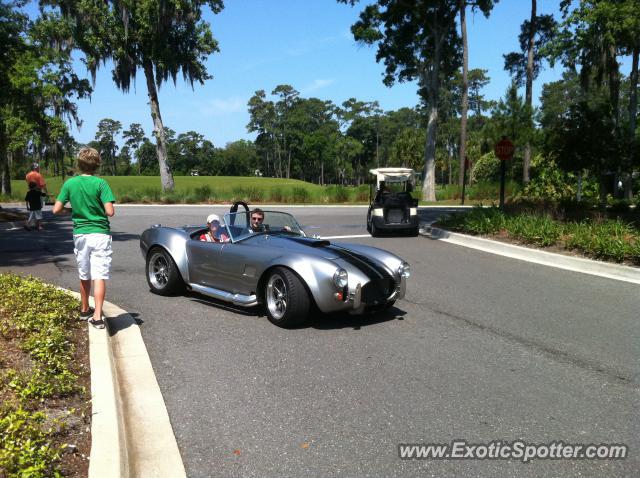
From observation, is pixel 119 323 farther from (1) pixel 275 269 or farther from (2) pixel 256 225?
(2) pixel 256 225

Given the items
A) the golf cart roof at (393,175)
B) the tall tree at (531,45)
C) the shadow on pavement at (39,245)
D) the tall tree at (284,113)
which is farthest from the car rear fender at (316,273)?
the tall tree at (284,113)

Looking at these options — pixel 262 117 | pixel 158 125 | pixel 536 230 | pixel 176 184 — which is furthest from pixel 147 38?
pixel 262 117

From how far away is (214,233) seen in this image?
22.4 feet

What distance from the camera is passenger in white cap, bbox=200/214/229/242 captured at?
6676mm

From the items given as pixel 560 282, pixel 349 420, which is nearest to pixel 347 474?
pixel 349 420

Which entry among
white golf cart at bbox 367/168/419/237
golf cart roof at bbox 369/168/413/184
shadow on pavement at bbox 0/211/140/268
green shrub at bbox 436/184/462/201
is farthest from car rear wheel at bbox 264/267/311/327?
green shrub at bbox 436/184/462/201

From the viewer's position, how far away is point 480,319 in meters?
6.35

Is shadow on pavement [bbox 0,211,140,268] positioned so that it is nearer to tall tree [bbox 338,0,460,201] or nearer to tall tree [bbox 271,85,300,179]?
tall tree [bbox 338,0,460,201]

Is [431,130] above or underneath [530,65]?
underneath

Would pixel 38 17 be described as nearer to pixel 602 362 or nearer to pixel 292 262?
pixel 292 262

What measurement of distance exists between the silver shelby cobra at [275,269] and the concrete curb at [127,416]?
1432 mm

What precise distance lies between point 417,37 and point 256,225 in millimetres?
27649

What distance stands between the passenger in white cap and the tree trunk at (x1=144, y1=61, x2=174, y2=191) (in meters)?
26.9

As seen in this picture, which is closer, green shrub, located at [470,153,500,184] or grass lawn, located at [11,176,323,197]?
grass lawn, located at [11,176,323,197]
